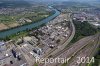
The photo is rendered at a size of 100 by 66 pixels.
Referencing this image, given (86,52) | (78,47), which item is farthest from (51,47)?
(86,52)

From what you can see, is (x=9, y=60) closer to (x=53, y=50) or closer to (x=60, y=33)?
(x=53, y=50)

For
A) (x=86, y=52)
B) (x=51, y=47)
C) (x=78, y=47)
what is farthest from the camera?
(x=78, y=47)

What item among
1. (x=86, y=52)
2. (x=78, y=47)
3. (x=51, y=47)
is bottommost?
(x=86, y=52)

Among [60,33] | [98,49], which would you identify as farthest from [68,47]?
[60,33]

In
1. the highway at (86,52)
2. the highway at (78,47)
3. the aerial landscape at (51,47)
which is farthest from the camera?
the highway at (78,47)

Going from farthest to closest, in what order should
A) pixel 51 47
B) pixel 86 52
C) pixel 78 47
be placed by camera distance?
pixel 78 47 → pixel 51 47 → pixel 86 52

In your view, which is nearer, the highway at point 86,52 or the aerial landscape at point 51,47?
the highway at point 86,52

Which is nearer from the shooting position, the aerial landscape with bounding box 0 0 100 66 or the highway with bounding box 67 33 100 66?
the highway with bounding box 67 33 100 66

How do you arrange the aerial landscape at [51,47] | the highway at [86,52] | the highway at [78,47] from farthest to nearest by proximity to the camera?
the highway at [78,47]
the aerial landscape at [51,47]
the highway at [86,52]

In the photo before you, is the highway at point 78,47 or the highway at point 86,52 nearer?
the highway at point 86,52

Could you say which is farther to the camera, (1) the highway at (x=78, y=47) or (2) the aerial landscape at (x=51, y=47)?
(1) the highway at (x=78, y=47)

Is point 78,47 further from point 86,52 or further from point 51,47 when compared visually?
point 51,47
